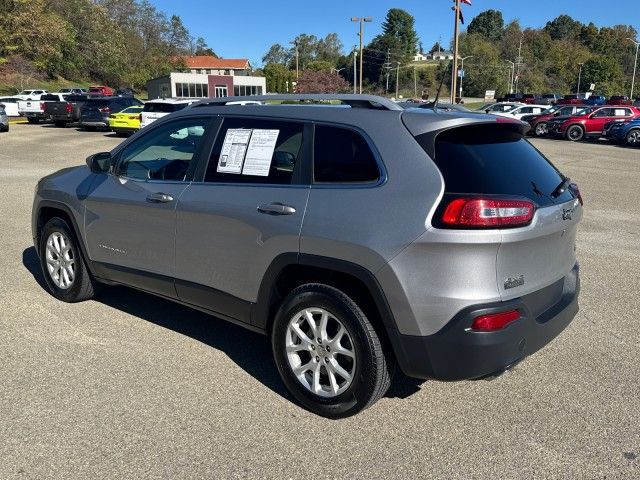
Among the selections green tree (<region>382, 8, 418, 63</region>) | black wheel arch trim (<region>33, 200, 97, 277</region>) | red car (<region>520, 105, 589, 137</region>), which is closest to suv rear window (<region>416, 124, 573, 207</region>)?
black wheel arch trim (<region>33, 200, 97, 277</region>)

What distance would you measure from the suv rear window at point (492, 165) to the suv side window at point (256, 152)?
80cm

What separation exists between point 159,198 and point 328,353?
163 centimetres

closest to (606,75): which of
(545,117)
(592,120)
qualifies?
(545,117)

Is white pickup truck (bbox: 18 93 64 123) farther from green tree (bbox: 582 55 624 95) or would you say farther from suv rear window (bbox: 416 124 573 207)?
green tree (bbox: 582 55 624 95)

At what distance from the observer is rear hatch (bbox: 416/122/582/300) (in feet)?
9.11

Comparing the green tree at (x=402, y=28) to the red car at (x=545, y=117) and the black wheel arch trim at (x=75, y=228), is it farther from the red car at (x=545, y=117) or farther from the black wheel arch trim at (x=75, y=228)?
the black wheel arch trim at (x=75, y=228)

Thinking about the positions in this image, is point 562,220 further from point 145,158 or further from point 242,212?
point 145,158

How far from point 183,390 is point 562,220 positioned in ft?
7.94


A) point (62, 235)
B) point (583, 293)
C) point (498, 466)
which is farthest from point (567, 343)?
point (62, 235)

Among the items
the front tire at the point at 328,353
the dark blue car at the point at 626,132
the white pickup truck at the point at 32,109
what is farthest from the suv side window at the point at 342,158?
the white pickup truck at the point at 32,109

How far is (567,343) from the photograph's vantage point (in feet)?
14.0

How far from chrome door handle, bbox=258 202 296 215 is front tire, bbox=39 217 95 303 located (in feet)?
7.16

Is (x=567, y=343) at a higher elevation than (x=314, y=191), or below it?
below

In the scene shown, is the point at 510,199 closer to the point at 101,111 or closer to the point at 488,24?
the point at 101,111
